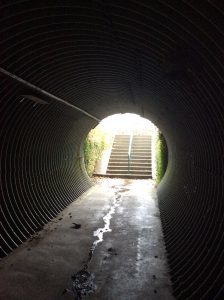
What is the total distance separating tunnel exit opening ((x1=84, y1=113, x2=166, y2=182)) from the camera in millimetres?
18781

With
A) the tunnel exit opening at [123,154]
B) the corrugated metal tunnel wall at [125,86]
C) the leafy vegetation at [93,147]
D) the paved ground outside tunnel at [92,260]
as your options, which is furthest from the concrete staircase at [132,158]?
the corrugated metal tunnel wall at [125,86]

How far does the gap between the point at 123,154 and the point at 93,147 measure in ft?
9.65

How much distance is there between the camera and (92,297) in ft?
16.6

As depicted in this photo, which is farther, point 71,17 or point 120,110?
point 120,110

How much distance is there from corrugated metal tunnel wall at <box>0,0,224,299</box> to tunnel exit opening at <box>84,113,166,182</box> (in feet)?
26.9

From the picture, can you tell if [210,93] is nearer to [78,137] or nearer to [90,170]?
[78,137]

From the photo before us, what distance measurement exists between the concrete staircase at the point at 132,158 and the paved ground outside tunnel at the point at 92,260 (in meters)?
8.58

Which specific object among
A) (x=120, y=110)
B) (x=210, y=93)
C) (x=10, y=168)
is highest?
(x=120, y=110)

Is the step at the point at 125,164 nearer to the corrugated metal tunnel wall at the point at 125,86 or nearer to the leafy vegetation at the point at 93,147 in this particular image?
the leafy vegetation at the point at 93,147

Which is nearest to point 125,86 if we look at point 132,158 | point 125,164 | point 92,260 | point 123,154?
point 92,260

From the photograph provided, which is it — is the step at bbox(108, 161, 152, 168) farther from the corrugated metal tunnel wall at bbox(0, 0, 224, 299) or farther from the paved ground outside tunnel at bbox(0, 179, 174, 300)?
the corrugated metal tunnel wall at bbox(0, 0, 224, 299)

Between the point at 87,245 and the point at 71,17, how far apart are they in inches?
189

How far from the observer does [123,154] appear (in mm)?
22000

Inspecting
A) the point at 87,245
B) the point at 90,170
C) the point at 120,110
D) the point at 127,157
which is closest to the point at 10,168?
the point at 87,245
